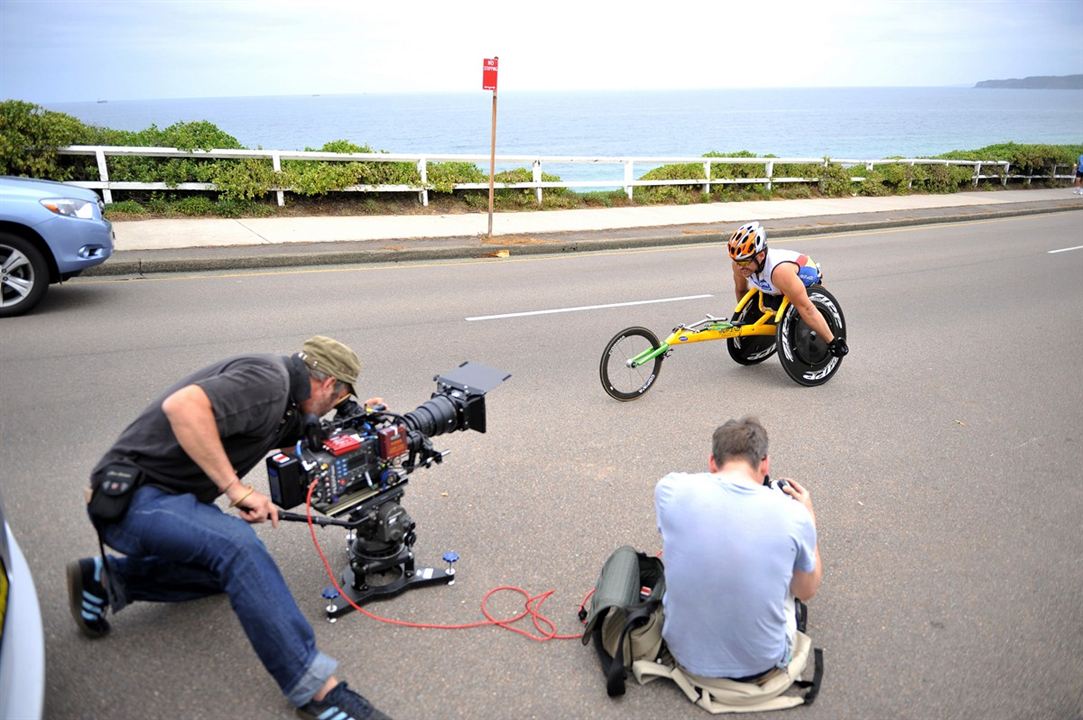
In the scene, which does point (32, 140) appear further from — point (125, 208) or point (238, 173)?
point (238, 173)

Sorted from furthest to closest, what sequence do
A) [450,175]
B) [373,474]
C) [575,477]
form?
[450,175] < [575,477] < [373,474]

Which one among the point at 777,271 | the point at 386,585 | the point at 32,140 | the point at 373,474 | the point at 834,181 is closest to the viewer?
the point at 373,474

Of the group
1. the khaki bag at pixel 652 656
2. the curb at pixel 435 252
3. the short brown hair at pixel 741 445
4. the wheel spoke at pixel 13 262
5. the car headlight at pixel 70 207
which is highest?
the car headlight at pixel 70 207

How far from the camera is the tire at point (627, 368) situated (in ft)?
23.2

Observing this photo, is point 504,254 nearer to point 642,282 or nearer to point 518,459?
point 642,282

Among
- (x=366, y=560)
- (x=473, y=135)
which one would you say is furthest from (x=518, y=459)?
(x=473, y=135)

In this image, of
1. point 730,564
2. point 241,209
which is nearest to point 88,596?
point 730,564

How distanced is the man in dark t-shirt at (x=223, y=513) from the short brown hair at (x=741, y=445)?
1657mm

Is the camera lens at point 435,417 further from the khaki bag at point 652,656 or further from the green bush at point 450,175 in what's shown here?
the green bush at point 450,175

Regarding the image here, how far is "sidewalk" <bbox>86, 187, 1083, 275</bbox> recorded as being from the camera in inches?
481

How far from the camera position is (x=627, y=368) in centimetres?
732

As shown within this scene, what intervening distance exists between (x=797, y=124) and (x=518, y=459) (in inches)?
5742

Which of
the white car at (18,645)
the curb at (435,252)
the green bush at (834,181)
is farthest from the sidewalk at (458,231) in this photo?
the white car at (18,645)

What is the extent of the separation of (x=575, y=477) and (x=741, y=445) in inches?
92.5
